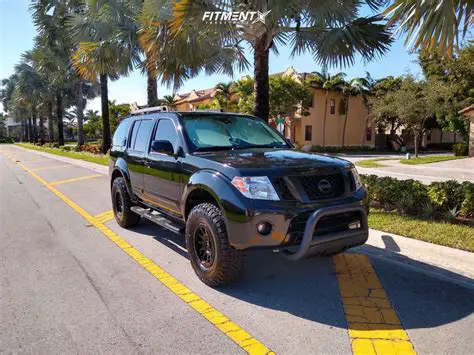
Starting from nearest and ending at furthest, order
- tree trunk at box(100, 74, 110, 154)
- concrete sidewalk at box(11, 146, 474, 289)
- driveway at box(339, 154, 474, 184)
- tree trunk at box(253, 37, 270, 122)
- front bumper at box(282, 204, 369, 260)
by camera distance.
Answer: front bumper at box(282, 204, 369, 260), concrete sidewalk at box(11, 146, 474, 289), tree trunk at box(253, 37, 270, 122), driveway at box(339, 154, 474, 184), tree trunk at box(100, 74, 110, 154)

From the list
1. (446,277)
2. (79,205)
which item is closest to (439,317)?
(446,277)

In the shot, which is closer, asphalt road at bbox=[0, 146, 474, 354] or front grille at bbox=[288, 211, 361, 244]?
asphalt road at bbox=[0, 146, 474, 354]

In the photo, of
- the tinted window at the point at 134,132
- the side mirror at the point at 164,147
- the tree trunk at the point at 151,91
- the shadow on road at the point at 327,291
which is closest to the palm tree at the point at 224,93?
the tree trunk at the point at 151,91

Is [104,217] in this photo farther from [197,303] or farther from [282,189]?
[282,189]

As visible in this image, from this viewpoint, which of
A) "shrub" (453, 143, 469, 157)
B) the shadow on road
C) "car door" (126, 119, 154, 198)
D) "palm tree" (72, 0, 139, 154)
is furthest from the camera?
"shrub" (453, 143, 469, 157)

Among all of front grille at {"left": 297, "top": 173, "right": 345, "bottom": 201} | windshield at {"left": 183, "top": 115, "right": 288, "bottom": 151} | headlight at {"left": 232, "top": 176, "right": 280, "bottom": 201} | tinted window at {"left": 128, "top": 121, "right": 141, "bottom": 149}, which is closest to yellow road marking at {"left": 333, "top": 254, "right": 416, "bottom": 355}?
front grille at {"left": 297, "top": 173, "right": 345, "bottom": 201}

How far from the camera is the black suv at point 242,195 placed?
140 inches

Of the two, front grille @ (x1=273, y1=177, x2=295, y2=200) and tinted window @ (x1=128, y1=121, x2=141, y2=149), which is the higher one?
tinted window @ (x1=128, y1=121, x2=141, y2=149)

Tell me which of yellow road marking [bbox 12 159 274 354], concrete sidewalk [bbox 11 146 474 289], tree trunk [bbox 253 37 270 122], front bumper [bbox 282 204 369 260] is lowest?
yellow road marking [bbox 12 159 274 354]

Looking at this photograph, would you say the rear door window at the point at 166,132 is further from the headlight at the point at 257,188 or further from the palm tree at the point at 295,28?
the palm tree at the point at 295,28

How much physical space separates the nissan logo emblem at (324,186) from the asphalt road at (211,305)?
1.08m

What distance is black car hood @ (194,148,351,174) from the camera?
3.77 metres

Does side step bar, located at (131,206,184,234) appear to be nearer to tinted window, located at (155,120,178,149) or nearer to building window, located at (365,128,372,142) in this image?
tinted window, located at (155,120,178,149)

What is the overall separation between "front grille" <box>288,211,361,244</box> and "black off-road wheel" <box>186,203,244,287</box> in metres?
0.60
